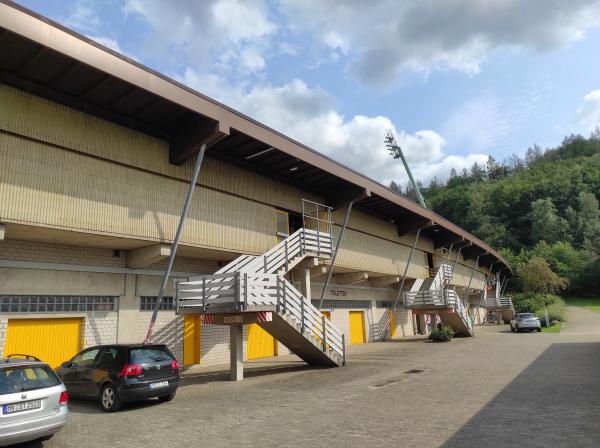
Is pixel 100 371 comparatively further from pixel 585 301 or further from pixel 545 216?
pixel 545 216

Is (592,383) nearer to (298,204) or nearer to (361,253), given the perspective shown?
(298,204)

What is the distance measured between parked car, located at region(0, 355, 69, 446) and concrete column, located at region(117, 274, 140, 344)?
748cm

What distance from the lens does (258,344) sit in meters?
19.8

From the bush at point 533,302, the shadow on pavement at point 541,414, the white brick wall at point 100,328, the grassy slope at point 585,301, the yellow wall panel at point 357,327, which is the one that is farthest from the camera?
the grassy slope at point 585,301

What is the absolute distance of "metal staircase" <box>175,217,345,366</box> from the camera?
1309 centimetres

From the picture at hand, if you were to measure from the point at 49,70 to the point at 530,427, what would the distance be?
43.9 feet

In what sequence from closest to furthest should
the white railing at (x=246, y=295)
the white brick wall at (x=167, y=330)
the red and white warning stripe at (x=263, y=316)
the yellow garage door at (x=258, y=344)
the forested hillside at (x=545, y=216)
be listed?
the white railing at (x=246, y=295) < the red and white warning stripe at (x=263, y=316) < the white brick wall at (x=167, y=330) < the yellow garage door at (x=258, y=344) < the forested hillside at (x=545, y=216)

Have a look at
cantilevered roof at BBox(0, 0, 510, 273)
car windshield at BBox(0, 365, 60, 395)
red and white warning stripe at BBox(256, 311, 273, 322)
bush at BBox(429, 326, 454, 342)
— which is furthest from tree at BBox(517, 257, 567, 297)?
car windshield at BBox(0, 365, 60, 395)

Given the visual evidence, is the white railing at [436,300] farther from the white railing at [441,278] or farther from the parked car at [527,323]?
the parked car at [527,323]

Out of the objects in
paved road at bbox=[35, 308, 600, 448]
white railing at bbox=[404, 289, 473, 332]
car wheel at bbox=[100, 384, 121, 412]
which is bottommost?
paved road at bbox=[35, 308, 600, 448]

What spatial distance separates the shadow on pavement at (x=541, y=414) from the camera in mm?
6082

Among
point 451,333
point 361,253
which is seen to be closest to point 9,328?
point 361,253

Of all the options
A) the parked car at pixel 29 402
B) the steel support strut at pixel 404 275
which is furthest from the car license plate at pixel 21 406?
the steel support strut at pixel 404 275

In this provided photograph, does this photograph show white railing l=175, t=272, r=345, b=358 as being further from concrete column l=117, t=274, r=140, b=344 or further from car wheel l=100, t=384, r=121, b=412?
car wheel l=100, t=384, r=121, b=412
